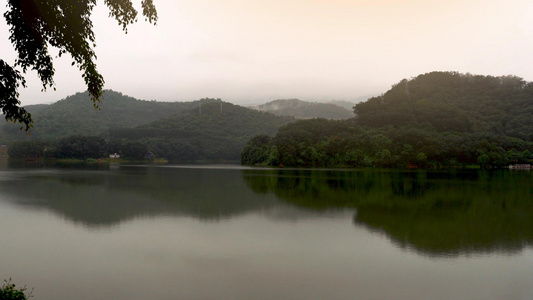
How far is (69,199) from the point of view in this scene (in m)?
29.9

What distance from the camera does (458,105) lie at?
5217 inches

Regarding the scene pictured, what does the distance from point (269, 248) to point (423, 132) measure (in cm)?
9029

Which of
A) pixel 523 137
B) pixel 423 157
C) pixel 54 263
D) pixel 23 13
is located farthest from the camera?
pixel 523 137

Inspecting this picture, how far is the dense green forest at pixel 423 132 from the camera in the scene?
90.2 m

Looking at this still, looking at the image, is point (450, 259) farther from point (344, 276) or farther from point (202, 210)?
point (202, 210)

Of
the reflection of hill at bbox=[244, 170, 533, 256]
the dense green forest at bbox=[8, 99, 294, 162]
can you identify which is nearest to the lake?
the reflection of hill at bbox=[244, 170, 533, 256]

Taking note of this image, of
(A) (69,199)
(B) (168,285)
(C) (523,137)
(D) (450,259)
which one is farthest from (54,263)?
(C) (523,137)

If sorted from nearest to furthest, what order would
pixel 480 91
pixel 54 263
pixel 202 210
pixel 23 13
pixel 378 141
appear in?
pixel 23 13, pixel 54 263, pixel 202 210, pixel 378 141, pixel 480 91

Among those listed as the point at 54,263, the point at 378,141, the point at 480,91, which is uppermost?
the point at 480,91

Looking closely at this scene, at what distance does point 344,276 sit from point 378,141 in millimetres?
86190

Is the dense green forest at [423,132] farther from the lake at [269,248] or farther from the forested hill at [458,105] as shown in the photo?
the lake at [269,248]

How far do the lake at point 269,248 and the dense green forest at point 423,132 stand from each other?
64897 mm

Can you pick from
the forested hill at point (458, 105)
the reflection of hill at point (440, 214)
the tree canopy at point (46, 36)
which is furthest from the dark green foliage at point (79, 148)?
the tree canopy at point (46, 36)

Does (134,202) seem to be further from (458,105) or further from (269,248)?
(458,105)
